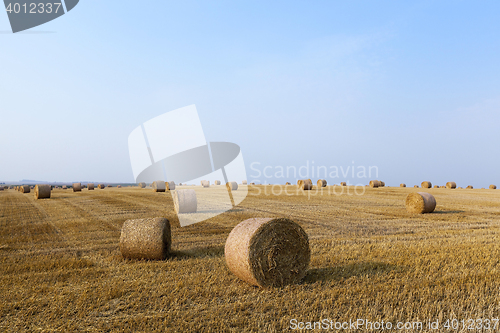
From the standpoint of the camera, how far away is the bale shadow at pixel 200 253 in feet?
26.5

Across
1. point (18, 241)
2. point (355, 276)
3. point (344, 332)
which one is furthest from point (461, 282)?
point (18, 241)

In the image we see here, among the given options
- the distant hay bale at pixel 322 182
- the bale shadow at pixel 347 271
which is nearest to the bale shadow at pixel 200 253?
the bale shadow at pixel 347 271

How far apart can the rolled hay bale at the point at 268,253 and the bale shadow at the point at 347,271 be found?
0.34 meters

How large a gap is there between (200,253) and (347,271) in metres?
3.56

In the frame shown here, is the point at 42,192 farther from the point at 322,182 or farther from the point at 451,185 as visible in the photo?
the point at 451,185

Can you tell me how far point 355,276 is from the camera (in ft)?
20.6

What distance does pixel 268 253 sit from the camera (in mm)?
6188

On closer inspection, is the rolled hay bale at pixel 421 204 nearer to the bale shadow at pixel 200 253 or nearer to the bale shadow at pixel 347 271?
the bale shadow at pixel 347 271

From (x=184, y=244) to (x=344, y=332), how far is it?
19.8 ft

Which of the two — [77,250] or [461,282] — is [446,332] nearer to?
[461,282]

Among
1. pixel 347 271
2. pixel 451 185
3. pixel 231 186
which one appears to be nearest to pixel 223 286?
pixel 347 271

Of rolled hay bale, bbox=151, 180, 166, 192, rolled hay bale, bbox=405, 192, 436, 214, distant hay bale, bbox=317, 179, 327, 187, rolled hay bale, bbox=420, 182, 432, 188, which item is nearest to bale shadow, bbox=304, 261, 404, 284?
rolled hay bale, bbox=405, 192, 436, 214

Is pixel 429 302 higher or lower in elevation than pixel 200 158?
lower

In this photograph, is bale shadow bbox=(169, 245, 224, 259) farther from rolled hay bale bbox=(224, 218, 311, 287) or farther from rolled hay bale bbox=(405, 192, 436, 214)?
rolled hay bale bbox=(405, 192, 436, 214)
